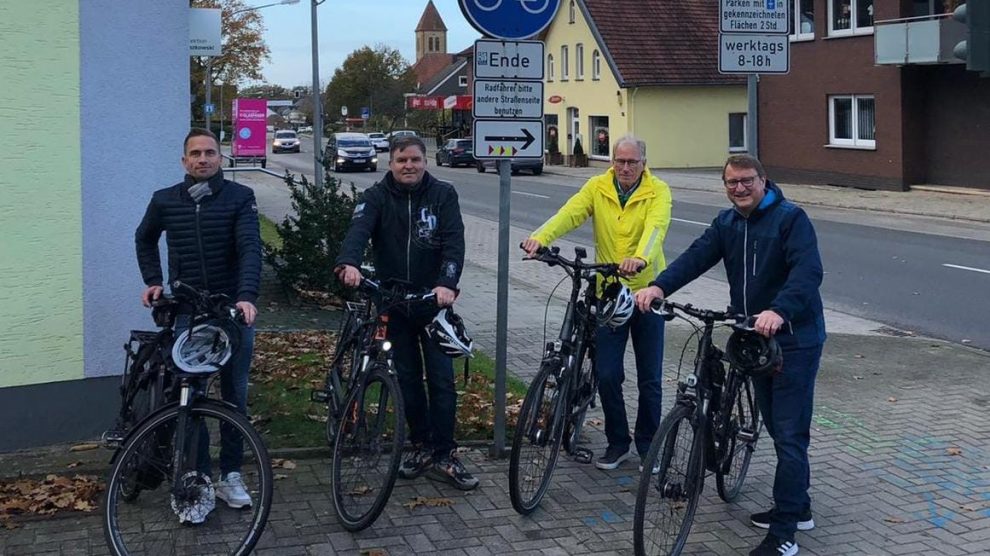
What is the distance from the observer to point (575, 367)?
225 inches

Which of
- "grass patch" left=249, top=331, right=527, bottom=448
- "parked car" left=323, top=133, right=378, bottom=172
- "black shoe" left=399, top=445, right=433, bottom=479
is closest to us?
"black shoe" left=399, top=445, right=433, bottom=479

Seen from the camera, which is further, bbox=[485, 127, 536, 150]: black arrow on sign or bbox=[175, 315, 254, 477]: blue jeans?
bbox=[485, 127, 536, 150]: black arrow on sign

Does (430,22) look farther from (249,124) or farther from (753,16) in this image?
(753,16)

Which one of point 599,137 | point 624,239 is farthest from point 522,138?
point 599,137

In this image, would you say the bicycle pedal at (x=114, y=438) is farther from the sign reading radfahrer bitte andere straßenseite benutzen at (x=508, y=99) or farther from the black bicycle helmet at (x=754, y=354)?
the black bicycle helmet at (x=754, y=354)

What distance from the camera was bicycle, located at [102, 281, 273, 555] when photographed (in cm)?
459

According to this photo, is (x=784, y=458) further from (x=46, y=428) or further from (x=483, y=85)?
(x=46, y=428)

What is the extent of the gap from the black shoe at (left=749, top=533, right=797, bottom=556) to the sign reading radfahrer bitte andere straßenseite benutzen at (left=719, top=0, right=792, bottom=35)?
11.3ft

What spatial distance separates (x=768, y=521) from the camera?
5.38 meters

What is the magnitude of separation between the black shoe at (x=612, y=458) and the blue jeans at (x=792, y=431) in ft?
4.47

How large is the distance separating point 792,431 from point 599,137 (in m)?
47.6

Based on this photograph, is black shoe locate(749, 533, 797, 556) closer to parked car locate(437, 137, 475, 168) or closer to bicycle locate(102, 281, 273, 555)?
bicycle locate(102, 281, 273, 555)

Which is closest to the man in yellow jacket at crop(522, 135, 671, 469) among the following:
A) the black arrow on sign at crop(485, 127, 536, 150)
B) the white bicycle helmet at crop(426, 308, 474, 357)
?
the black arrow on sign at crop(485, 127, 536, 150)

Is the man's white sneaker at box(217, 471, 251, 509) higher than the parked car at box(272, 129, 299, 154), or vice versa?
the parked car at box(272, 129, 299, 154)
